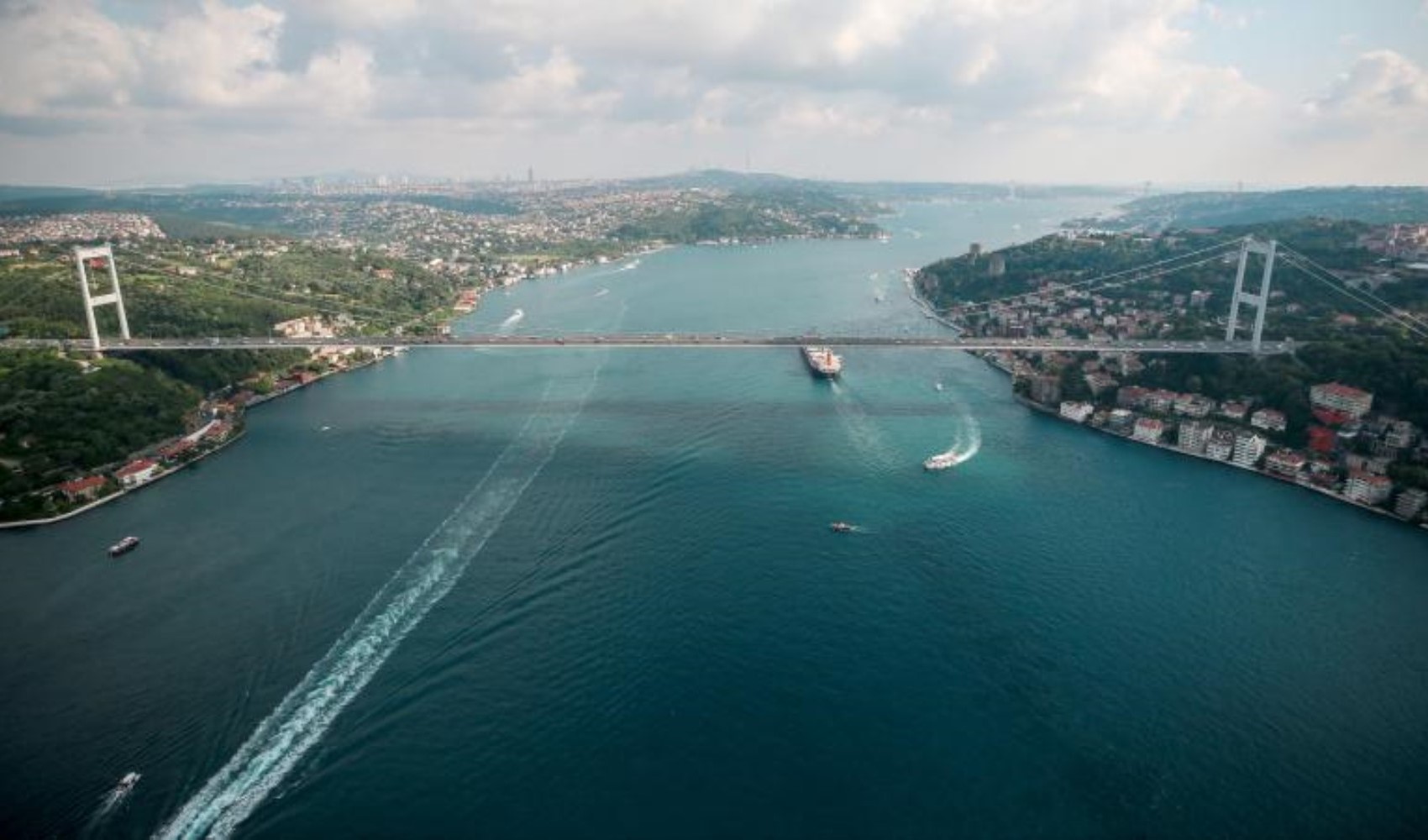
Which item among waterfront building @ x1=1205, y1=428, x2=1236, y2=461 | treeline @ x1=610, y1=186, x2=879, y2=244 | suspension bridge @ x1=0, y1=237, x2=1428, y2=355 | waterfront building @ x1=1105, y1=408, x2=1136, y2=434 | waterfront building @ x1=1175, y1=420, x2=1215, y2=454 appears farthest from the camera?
treeline @ x1=610, y1=186, x2=879, y2=244

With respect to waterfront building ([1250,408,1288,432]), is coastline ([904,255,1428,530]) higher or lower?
lower

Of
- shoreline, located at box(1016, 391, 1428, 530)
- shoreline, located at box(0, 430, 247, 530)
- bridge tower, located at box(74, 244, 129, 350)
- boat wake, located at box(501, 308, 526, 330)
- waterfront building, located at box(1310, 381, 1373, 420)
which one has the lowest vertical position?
shoreline, located at box(0, 430, 247, 530)

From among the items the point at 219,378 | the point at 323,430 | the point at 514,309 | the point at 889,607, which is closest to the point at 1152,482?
the point at 889,607

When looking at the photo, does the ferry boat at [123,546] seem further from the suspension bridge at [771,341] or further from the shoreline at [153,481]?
the suspension bridge at [771,341]

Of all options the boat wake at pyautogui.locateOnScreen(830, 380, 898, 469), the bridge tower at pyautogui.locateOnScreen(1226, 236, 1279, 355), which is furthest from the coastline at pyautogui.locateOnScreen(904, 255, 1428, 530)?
the bridge tower at pyautogui.locateOnScreen(1226, 236, 1279, 355)

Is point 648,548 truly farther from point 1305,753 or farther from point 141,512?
point 141,512

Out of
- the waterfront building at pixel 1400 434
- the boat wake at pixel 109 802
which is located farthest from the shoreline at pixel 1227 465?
the boat wake at pixel 109 802

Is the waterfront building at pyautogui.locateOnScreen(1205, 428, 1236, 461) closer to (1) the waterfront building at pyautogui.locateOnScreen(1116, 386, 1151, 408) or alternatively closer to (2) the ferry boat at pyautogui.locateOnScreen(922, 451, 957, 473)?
(1) the waterfront building at pyautogui.locateOnScreen(1116, 386, 1151, 408)
